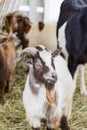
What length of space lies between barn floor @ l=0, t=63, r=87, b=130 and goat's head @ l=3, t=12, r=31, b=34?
775 mm

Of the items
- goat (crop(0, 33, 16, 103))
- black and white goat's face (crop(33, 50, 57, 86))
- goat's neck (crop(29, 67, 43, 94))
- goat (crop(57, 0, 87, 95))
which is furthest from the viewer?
goat (crop(0, 33, 16, 103))

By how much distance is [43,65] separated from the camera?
2.11 metres

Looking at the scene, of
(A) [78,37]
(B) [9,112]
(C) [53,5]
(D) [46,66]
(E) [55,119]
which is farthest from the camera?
(C) [53,5]

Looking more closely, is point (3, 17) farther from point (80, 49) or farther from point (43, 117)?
point (43, 117)

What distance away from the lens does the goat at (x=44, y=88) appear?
2115mm

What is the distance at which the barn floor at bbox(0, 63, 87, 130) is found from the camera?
282 centimetres

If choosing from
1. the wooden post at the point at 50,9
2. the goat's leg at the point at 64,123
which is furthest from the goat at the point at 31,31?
the goat's leg at the point at 64,123

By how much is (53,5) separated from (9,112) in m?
2.61

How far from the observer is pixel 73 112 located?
10.1 feet

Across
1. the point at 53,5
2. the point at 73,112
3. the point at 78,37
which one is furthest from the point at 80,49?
the point at 53,5

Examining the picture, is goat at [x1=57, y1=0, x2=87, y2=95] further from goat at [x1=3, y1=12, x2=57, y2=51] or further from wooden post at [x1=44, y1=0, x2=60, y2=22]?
wooden post at [x1=44, y1=0, x2=60, y2=22]

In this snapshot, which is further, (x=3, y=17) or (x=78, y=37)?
(x=3, y=17)

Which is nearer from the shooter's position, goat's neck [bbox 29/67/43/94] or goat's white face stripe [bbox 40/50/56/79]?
goat's white face stripe [bbox 40/50/56/79]

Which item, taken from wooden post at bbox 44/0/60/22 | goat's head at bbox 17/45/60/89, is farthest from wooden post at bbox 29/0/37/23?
goat's head at bbox 17/45/60/89
